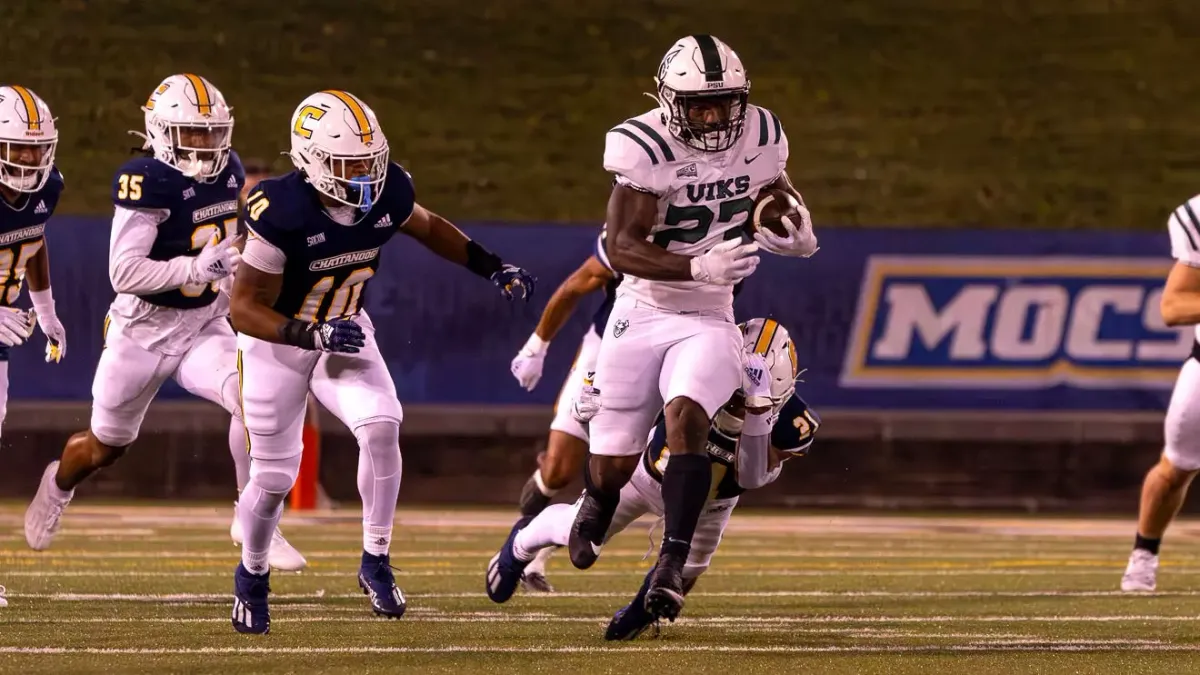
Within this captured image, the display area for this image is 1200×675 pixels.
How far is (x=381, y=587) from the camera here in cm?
628

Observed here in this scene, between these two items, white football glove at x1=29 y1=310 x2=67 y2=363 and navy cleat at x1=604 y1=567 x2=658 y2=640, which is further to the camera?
white football glove at x1=29 y1=310 x2=67 y2=363

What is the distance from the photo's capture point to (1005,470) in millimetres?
12133

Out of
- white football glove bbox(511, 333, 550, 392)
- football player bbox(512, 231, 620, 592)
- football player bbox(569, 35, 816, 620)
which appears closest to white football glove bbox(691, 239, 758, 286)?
football player bbox(569, 35, 816, 620)

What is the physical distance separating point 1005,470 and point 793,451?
6313 mm

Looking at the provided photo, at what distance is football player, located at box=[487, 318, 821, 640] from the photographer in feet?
19.5

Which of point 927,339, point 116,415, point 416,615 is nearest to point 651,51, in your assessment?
point 927,339

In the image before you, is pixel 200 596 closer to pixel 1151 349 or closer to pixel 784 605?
pixel 784 605

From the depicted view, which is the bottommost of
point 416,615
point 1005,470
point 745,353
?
point 1005,470

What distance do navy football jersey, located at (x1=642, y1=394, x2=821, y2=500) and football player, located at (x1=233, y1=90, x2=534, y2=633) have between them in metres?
0.72

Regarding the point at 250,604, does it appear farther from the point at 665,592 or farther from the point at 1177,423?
the point at 1177,423

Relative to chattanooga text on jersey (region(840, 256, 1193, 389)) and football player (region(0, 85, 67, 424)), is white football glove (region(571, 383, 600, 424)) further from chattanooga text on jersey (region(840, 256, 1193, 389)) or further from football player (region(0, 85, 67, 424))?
chattanooga text on jersey (region(840, 256, 1193, 389))

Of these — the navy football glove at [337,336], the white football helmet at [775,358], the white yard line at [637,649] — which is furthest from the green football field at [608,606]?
the navy football glove at [337,336]

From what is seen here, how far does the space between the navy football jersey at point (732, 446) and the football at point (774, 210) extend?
53 centimetres

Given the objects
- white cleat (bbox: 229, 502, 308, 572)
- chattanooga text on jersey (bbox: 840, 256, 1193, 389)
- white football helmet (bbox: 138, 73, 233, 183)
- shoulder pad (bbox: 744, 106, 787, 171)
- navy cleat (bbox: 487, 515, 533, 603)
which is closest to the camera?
shoulder pad (bbox: 744, 106, 787, 171)
